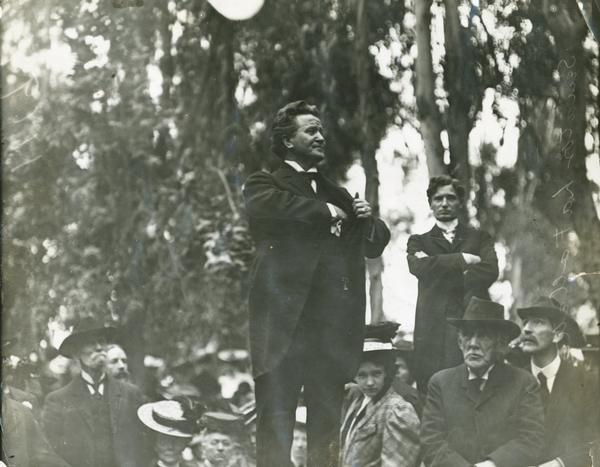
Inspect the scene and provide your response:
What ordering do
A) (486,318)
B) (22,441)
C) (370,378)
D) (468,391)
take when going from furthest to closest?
(486,318)
(468,391)
(370,378)
(22,441)

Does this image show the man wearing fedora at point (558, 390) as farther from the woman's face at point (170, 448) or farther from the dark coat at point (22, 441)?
the dark coat at point (22, 441)

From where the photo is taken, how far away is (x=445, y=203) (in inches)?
263

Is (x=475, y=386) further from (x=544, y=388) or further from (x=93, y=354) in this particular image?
(x=93, y=354)

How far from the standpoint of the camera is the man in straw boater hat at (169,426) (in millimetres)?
6156

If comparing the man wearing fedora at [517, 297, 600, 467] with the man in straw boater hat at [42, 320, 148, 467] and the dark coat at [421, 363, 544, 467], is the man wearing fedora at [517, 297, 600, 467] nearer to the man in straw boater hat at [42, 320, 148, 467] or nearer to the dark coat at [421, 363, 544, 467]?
the dark coat at [421, 363, 544, 467]

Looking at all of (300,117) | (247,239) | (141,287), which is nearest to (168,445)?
(141,287)

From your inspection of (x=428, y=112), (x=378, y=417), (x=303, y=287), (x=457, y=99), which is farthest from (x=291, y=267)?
(x=457, y=99)

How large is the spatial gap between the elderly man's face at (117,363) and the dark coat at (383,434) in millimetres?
1669

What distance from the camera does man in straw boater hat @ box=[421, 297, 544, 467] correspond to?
21.2 ft

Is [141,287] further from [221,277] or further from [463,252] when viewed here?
[463,252]

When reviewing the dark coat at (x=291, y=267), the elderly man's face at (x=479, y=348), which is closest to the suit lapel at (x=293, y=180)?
the dark coat at (x=291, y=267)

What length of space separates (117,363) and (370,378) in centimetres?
191

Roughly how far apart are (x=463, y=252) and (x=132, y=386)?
2.77 meters

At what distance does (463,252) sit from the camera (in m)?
6.68
